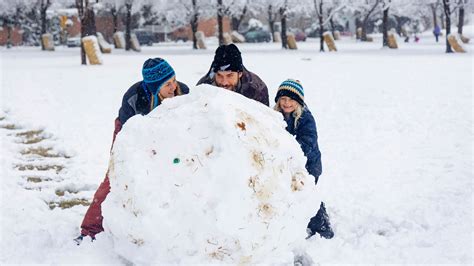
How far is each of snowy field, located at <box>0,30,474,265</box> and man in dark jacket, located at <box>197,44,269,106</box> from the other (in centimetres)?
124

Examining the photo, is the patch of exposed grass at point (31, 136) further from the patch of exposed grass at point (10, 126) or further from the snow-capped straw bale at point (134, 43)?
the snow-capped straw bale at point (134, 43)

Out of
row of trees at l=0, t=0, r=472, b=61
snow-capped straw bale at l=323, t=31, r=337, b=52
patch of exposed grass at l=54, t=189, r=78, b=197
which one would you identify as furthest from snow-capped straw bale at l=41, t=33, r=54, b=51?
patch of exposed grass at l=54, t=189, r=78, b=197

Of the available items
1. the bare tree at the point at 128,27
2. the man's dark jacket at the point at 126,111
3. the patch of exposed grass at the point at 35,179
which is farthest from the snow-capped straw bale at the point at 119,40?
the man's dark jacket at the point at 126,111

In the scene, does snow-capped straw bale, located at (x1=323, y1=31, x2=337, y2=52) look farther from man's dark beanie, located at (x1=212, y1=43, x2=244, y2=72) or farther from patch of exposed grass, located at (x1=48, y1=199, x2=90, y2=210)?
man's dark beanie, located at (x1=212, y1=43, x2=244, y2=72)

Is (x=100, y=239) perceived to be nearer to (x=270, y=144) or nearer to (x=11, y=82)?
(x=270, y=144)

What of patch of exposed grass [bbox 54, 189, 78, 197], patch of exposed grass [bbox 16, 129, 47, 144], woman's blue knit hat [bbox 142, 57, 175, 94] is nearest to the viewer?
woman's blue knit hat [bbox 142, 57, 175, 94]

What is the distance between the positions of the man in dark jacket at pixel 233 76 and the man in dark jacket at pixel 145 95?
301 millimetres

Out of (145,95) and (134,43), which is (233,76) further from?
(134,43)

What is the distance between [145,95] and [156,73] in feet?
0.77

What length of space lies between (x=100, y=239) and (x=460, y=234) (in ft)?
9.23

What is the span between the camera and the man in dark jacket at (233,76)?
3.66m

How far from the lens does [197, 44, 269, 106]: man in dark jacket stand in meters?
3.66

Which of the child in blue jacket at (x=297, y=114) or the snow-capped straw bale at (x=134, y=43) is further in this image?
the snow-capped straw bale at (x=134, y=43)

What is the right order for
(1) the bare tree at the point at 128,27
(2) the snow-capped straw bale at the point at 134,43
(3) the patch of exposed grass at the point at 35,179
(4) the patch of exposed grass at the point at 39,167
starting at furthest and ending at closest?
(1) the bare tree at the point at 128,27
(2) the snow-capped straw bale at the point at 134,43
(4) the patch of exposed grass at the point at 39,167
(3) the patch of exposed grass at the point at 35,179
